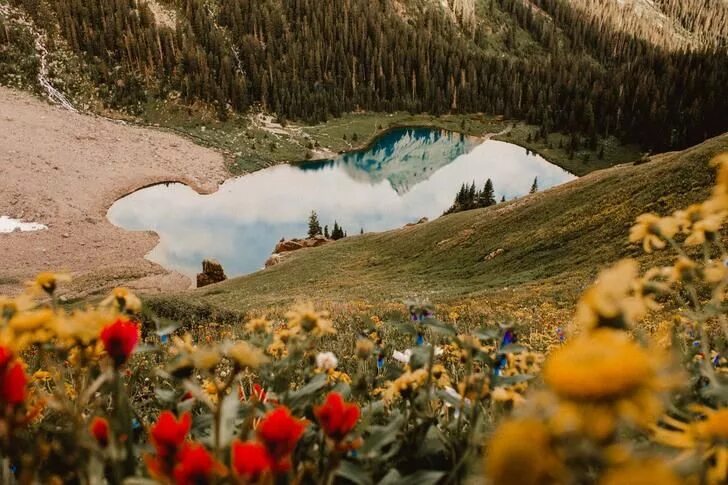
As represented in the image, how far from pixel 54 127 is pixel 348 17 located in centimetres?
9706

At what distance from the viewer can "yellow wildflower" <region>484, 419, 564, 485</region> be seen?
0.52 meters

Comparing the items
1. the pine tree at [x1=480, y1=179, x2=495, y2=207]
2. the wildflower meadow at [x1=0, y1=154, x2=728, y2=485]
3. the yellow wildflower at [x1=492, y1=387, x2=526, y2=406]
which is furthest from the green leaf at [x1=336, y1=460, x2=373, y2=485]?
the pine tree at [x1=480, y1=179, x2=495, y2=207]

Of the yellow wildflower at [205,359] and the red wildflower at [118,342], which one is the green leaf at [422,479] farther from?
the red wildflower at [118,342]

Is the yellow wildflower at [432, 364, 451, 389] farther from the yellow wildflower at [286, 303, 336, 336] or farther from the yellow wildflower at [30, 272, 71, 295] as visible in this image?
the yellow wildflower at [30, 272, 71, 295]

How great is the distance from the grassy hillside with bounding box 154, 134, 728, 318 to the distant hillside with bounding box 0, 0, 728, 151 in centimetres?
8584

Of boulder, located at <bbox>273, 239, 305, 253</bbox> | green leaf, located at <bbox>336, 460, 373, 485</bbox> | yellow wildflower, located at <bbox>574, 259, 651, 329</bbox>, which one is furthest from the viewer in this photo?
boulder, located at <bbox>273, 239, 305, 253</bbox>

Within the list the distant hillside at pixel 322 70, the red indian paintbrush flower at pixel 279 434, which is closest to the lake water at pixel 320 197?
the distant hillside at pixel 322 70

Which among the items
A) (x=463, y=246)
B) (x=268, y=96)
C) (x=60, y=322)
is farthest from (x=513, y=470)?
(x=268, y=96)

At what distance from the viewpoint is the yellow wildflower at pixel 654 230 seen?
5.82 ft

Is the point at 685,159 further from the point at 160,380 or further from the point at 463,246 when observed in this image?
the point at 160,380

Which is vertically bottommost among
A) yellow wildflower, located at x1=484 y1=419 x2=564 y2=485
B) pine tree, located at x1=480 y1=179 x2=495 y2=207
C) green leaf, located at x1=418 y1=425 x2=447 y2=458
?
pine tree, located at x1=480 y1=179 x2=495 y2=207

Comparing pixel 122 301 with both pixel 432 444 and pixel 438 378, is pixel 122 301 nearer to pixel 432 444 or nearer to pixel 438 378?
pixel 432 444

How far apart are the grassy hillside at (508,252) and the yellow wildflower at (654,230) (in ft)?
38.1

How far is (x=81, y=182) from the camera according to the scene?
2820 inches
